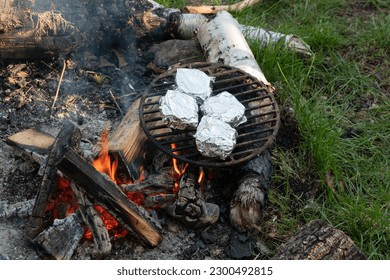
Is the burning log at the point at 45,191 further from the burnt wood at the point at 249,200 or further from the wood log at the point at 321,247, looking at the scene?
the wood log at the point at 321,247

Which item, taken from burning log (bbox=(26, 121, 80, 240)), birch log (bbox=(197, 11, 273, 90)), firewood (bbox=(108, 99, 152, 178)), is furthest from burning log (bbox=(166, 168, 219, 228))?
birch log (bbox=(197, 11, 273, 90))

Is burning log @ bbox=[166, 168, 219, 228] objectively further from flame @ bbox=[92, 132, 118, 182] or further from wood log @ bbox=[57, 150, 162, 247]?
flame @ bbox=[92, 132, 118, 182]

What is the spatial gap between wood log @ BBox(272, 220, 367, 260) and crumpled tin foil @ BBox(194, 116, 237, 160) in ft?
1.97

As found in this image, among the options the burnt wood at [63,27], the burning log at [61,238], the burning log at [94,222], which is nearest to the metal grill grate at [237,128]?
the burning log at [94,222]

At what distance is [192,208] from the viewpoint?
291cm

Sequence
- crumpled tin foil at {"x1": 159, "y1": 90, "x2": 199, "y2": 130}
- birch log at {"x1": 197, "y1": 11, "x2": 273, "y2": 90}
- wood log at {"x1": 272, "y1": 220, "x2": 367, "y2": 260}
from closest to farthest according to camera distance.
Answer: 1. wood log at {"x1": 272, "y1": 220, "x2": 367, "y2": 260}
2. crumpled tin foil at {"x1": 159, "y1": 90, "x2": 199, "y2": 130}
3. birch log at {"x1": 197, "y1": 11, "x2": 273, "y2": 90}

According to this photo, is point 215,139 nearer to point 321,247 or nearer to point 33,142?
point 321,247

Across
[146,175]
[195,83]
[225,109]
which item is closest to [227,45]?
[195,83]

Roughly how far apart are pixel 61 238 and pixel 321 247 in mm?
1302

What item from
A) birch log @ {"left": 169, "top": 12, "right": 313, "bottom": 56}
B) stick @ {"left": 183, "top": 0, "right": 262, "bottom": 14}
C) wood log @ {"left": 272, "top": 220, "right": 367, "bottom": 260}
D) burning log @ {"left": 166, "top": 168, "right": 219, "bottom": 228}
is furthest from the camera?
stick @ {"left": 183, "top": 0, "right": 262, "bottom": 14}

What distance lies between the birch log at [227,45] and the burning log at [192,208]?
0.95m

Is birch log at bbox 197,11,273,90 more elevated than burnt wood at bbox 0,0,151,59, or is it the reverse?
burnt wood at bbox 0,0,151,59

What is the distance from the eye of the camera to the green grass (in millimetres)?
3115

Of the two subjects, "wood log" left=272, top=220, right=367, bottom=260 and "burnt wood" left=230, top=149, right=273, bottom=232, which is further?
"burnt wood" left=230, top=149, right=273, bottom=232
